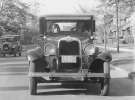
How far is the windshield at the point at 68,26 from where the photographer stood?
13.4m

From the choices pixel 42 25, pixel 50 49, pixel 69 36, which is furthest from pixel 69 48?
pixel 42 25

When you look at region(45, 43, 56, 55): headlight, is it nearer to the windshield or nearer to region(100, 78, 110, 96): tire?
the windshield

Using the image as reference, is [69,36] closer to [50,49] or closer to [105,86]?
[50,49]

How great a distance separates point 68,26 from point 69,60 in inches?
77.9

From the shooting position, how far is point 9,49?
124 feet

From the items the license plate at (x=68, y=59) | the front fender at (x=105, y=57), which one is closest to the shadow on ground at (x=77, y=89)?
the license plate at (x=68, y=59)

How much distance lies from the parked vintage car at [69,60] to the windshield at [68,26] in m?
0.18

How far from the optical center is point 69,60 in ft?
38.5

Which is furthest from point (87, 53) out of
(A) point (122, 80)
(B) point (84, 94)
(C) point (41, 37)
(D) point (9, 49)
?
(D) point (9, 49)

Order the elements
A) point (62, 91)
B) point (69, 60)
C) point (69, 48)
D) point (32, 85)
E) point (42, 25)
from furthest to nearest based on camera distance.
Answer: point (42, 25), point (62, 91), point (69, 48), point (69, 60), point (32, 85)

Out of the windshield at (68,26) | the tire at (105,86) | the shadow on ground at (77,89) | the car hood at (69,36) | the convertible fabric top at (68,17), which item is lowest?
the shadow on ground at (77,89)

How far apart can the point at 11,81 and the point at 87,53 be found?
4.29m

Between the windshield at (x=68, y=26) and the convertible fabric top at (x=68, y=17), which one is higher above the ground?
the convertible fabric top at (x=68, y=17)

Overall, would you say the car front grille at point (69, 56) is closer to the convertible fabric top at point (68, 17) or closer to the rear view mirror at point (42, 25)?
the convertible fabric top at point (68, 17)
